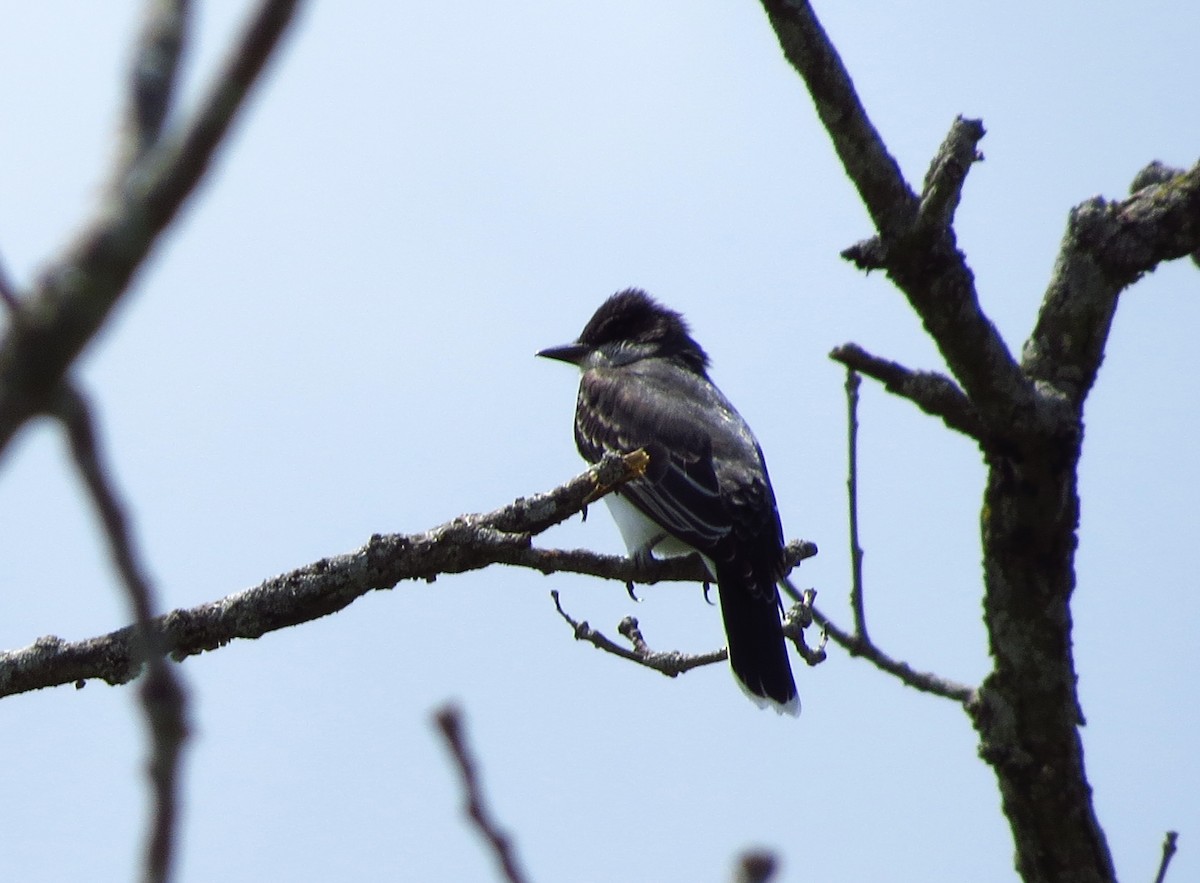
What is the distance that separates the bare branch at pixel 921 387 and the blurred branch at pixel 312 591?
138 centimetres

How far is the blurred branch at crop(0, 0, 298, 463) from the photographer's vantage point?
3.02 ft

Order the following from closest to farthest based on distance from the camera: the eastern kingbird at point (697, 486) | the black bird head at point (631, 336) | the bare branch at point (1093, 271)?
the bare branch at point (1093, 271), the eastern kingbird at point (697, 486), the black bird head at point (631, 336)

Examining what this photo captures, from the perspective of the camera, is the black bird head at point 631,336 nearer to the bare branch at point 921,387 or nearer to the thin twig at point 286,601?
the thin twig at point 286,601

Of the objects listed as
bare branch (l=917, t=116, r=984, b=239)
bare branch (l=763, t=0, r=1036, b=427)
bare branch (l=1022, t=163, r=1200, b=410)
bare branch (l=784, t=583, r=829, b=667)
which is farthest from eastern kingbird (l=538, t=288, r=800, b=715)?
bare branch (l=917, t=116, r=984, b=239)

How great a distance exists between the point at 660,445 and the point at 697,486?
0.62 meters

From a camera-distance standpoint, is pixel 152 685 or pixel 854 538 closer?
pixel 152 685

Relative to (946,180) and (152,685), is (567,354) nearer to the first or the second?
(946,180)

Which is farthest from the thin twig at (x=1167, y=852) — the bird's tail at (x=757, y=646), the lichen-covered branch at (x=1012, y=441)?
the bird's tail at (x=757, y=646)

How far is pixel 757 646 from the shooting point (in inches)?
295

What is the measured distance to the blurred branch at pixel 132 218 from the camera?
92 centimetres

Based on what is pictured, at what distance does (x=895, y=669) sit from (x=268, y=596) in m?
1.73

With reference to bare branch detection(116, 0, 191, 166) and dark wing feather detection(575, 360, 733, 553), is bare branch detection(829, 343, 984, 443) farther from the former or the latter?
dark wing feather detection(575, 360, 733, 553)

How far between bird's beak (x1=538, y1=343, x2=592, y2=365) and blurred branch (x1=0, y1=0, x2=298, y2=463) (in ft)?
32.0

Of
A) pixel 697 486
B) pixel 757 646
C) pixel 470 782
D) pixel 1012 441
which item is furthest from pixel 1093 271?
pixel 697 486
